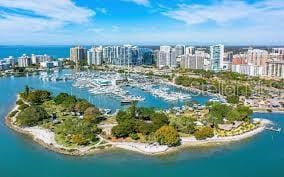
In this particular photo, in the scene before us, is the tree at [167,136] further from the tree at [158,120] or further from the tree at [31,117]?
the tree at [31,117]

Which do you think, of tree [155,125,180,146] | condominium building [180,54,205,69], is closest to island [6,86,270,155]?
tree [155,125,180,146]

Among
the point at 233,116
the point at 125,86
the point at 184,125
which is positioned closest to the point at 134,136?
the point at 184,125

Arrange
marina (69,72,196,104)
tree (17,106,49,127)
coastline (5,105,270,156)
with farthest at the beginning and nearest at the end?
marina (69,72,196,104), tree (17,106,49,127), coastline (5,105,270,156)

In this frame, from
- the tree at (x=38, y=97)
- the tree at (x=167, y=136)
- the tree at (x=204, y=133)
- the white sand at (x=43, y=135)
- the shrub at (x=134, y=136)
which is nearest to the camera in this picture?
the tree at (x=167, y=136)

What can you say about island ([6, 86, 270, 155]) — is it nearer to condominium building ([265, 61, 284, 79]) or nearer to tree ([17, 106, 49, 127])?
tree ([17, 106, 49, 127])

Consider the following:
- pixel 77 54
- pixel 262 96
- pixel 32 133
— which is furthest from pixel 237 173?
pixel 77 54

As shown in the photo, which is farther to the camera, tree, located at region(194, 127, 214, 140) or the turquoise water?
tree, located at region(194, 127, 214, 140)

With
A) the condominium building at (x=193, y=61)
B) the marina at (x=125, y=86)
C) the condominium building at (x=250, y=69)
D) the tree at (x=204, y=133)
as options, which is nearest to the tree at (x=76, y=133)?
the tree at (x=204, y=133)

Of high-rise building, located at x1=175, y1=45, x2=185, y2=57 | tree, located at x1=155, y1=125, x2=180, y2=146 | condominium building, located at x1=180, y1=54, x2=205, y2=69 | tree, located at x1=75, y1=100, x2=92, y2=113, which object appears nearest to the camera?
tree, located at x1=155, y1=125, x2=180, y2=146

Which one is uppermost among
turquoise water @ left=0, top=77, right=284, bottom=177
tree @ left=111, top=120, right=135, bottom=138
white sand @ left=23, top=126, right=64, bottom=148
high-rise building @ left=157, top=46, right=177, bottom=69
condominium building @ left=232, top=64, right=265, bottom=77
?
high-rise building @ left=157, top=46, right=177, bottom=69
